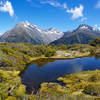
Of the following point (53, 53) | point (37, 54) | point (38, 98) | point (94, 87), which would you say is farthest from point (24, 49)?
point (38, 98)

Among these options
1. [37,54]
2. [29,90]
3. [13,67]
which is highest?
[37,54]

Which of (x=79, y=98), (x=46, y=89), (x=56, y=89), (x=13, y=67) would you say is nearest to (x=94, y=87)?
(x=56, y=89)

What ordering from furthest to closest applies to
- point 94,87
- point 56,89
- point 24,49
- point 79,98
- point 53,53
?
point 53,53
point 24,49
point 56,89
point 94,87
point 79,98

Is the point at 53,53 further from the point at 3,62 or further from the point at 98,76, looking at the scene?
the point at 98,76

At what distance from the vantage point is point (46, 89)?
4066cm

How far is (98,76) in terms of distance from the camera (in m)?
45.6

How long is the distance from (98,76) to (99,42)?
6159 inches

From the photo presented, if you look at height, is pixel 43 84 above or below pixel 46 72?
below

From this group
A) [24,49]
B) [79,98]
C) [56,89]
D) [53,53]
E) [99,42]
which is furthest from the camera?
[99,42]

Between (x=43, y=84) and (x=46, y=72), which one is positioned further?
(x=46, y=72)

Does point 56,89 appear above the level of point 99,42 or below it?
below

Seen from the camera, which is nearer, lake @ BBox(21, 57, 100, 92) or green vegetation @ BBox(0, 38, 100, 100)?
green vegetation @ BBox(0, 38, 100, 100)

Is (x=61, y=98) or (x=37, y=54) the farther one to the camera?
(x=37, y=54)

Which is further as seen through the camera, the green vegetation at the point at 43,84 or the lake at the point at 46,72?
the lake at the point at 46,72
